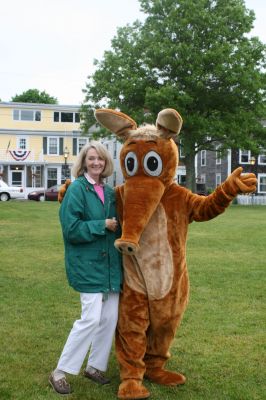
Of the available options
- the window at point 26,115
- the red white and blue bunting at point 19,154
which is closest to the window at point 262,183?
the window at point 26,115

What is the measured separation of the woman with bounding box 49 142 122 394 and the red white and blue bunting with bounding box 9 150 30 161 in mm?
38409

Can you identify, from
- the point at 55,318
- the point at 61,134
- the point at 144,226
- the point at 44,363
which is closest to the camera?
the point at 144,226

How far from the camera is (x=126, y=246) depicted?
3791mm

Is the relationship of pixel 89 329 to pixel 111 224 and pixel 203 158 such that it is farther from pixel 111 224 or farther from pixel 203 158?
pixel 203 158

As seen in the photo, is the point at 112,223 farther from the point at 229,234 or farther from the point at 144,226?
the point at 229,234

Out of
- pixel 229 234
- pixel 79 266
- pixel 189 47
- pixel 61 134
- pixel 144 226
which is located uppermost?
pixel 189 47

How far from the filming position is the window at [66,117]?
43.8 metres

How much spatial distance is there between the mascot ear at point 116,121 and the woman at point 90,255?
194 millimetres

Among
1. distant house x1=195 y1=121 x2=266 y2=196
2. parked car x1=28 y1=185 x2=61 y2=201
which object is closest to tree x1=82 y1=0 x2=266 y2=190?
parked car x1=28 y1=185 x2=61 y2=201

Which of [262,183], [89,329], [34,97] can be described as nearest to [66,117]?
[262,183]

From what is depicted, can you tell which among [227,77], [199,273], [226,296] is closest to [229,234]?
[199,273]

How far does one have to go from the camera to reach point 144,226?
154 inches

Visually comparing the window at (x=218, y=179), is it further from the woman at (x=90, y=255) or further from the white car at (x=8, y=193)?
the woman at (x=90, y=255)

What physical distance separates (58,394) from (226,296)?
12.2 ft
